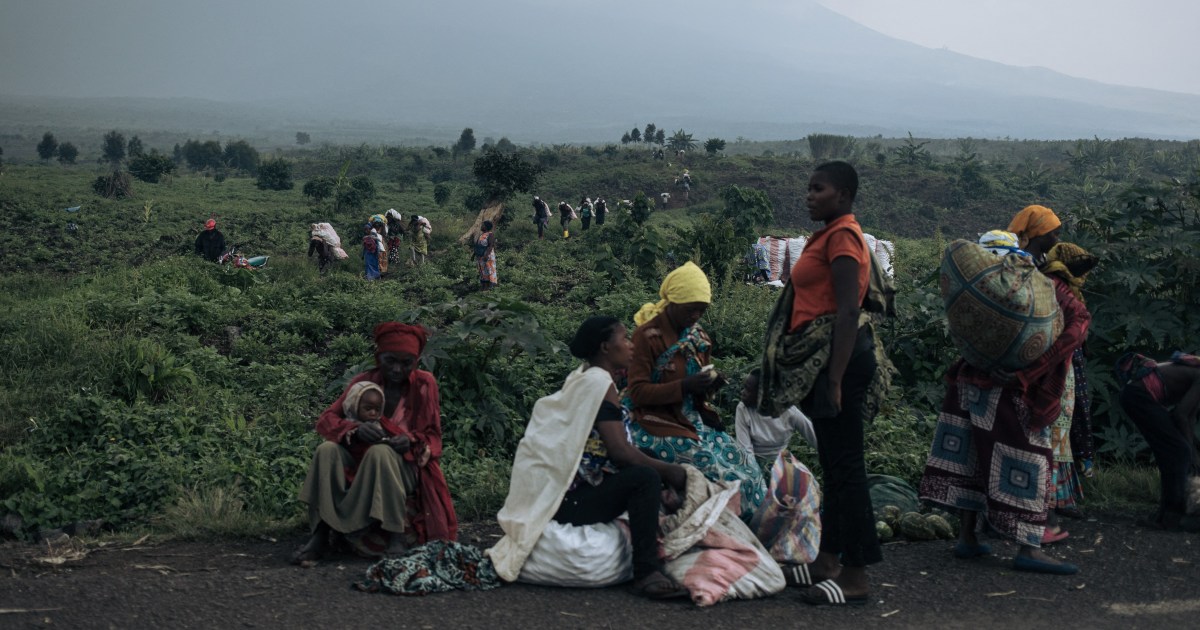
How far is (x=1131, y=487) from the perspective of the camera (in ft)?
18.4

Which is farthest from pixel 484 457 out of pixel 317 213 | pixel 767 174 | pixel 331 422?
pixel 767 174

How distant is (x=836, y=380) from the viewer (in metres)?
3.79

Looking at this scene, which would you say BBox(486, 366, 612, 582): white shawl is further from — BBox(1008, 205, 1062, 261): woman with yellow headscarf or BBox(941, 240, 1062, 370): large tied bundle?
BBox(1008, 205, 1062, 261): woman with yellow headscarf

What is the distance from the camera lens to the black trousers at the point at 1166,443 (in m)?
5.05

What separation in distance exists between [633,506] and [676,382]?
59 cm

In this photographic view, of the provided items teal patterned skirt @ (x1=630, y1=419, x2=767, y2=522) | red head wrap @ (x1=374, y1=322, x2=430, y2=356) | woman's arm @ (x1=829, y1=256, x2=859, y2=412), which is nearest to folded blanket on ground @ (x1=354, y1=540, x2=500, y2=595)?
teal patterned skirt @ (x1=630, y1=419, x2=767, y2=522)

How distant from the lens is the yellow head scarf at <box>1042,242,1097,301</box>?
16.5 ft

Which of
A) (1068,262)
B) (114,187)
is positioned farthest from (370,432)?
(114,187)

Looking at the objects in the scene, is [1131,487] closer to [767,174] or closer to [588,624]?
[588,624]

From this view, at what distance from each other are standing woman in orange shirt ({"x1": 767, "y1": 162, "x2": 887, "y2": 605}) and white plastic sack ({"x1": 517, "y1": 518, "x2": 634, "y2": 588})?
2.42 ft

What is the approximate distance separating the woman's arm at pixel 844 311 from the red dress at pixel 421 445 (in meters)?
1.89

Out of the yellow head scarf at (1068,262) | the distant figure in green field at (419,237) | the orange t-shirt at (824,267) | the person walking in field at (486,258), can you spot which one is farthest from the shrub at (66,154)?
the orange t-shirt at (824,267)

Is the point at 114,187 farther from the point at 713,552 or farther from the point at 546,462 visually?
the point at 713,552

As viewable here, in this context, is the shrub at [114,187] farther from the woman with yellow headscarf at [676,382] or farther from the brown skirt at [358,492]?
the woman with yellow headscarf at [676,382]
